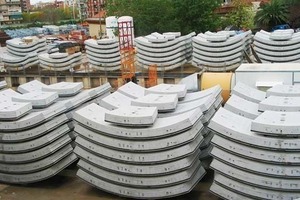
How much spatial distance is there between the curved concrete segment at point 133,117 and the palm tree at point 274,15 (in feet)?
102

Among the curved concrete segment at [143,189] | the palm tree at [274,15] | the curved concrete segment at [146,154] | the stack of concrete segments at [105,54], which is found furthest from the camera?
Answer: the palm tree at [274,15]

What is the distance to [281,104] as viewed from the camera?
8.84 metres

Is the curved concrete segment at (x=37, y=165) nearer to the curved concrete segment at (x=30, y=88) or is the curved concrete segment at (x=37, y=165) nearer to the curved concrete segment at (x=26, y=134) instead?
the curved concrete segment at (x=26, y=134)

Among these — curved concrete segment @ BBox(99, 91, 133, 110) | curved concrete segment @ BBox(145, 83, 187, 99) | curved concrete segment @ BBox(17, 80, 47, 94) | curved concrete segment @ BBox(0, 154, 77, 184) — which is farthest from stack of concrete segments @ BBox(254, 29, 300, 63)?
curved concrete segment @ BBox(0, 154, 77, 184)

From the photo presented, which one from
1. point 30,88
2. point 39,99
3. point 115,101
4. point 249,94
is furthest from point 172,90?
point 30,88

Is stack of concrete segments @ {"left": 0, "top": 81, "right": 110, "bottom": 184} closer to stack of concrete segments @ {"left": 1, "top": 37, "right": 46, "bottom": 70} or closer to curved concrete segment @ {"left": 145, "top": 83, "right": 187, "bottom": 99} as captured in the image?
curved concrete segment @ {"left": 145, "top": 83, "right": 187, "bottom": 99}

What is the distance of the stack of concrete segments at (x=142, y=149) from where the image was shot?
8.40 m

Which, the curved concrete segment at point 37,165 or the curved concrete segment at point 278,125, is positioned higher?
the curved concrete segment at point 278,125

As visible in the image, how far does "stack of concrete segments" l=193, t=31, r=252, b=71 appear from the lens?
2248 centimetres

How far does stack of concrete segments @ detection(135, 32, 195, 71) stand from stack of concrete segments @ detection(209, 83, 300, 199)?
50.2ft

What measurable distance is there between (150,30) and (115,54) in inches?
453

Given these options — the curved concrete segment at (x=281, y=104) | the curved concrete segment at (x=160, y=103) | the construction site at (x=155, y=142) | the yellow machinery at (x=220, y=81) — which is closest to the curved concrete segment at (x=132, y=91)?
the construction site at (x=155, y=142)

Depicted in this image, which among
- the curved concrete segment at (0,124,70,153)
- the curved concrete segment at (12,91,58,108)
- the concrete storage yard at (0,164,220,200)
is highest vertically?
the curved concrete segment at (12,91,58,108)

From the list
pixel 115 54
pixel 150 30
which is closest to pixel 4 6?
pixel 150 30
